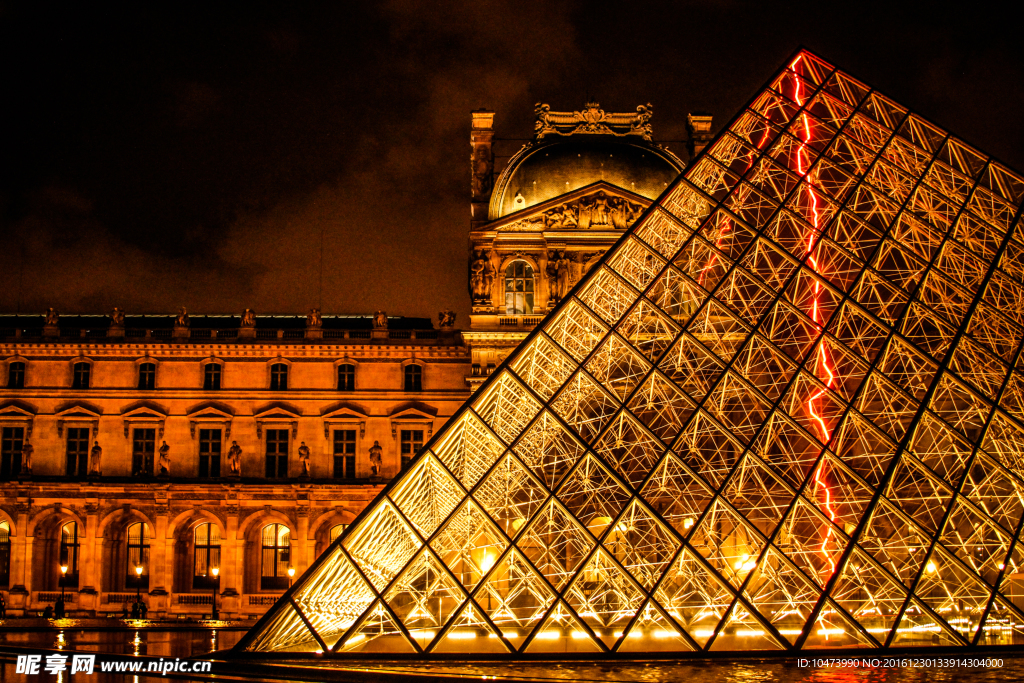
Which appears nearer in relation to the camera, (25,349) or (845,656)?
(845,656)

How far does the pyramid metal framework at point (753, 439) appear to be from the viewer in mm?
14016

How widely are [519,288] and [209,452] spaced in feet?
40.3

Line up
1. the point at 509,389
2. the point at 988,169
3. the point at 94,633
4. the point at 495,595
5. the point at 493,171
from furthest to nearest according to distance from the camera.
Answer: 1. the point at 493,171
2. the point at 94,633
3. the point at 988,169
4. the point at 509,389
5. the point at 495,595

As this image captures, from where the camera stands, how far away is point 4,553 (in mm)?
34875

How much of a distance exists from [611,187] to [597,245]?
197cm

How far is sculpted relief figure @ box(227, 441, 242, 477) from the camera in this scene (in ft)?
113

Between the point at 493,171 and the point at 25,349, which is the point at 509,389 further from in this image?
the point at 25,349

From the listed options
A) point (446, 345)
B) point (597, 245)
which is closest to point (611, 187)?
point (597, 245)

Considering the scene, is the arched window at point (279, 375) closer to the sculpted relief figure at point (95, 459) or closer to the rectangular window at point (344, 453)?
the rectangular window at point (344, 453)

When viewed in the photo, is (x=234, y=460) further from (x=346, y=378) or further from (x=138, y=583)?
(x=138, y=583)

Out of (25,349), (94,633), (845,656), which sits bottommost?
(94,633)

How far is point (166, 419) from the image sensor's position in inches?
1399

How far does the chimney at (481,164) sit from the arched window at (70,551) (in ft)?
57.5

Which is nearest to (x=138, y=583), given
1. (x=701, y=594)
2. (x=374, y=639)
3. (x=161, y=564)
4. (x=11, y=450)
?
(x=161, y=564)
